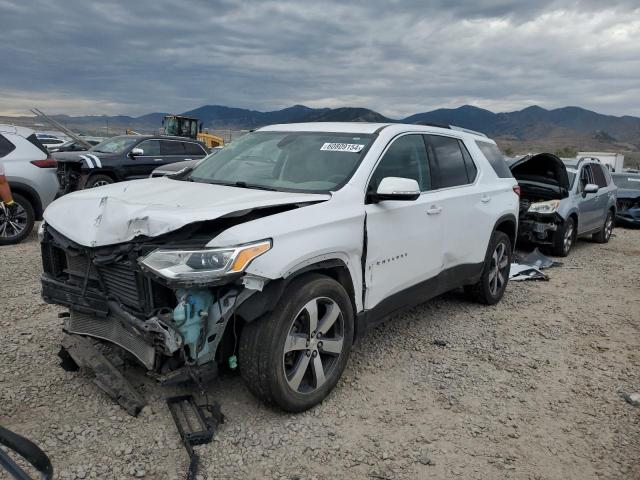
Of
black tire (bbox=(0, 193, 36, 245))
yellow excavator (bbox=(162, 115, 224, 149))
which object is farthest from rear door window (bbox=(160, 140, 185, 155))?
yellow excavator (bbox=(162, 115, 224, 149))

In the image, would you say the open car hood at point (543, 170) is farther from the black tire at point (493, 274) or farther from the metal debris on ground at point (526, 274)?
the black tire at point (493, 274)

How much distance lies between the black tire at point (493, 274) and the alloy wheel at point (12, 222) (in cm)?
668

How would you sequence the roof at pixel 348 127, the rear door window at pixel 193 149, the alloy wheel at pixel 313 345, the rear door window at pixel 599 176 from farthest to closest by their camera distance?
1. the rear door window at pixel 193 149
2. the rear door window at pixel 599 176
3. the roof at pixel 348 127
4. the alloy wheel at pixel 313 345

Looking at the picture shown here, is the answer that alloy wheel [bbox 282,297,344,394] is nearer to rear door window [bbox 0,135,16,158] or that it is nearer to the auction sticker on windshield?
the auction sticker on windshield

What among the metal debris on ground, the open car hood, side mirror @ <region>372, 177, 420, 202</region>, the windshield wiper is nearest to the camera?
side mirror @ <region>372, 177, 420, 202</region>

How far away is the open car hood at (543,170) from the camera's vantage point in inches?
354

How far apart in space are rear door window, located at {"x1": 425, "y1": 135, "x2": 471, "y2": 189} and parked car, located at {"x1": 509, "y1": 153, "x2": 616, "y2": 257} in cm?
441

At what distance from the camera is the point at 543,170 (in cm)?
940

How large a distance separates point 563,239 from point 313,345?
6.84 metres

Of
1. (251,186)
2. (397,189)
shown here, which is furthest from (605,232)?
(251,186)

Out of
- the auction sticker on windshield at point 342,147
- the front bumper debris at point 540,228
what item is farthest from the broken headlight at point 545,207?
the auction sticker on windshield at point 342,147

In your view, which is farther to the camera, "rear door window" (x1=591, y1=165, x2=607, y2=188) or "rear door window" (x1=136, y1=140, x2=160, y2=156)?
"rear door window" (x1=136, y1=140, x2=160, y2=156)

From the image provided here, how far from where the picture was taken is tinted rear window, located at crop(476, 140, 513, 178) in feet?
18.0

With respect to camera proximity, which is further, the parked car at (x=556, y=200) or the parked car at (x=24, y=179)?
the parked car at (x=556, y=200)
